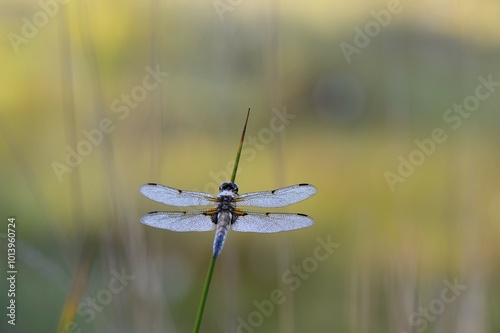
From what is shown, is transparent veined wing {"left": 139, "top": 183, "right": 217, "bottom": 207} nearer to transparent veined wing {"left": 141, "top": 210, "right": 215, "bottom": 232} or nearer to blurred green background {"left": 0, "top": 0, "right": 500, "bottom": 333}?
transparent veined wing {"left": 141, "top": 210, "right": 215, "bottom": 232}

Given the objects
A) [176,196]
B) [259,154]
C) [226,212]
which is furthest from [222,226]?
[259,154]

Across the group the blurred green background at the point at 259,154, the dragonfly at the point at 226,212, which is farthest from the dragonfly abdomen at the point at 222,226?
the blurred green background at the point at 259,154

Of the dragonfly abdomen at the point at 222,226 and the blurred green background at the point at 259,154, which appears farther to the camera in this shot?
the blurred green background at the point at 259,154

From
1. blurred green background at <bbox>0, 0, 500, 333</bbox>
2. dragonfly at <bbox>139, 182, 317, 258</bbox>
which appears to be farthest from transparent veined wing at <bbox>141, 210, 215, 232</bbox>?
blurred green background at <bbox>0, 0, 500, 333</bbox>

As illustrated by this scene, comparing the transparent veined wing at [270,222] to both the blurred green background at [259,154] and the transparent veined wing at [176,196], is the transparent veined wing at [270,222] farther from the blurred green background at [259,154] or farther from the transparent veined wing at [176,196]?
the blurred green background at [259,154]

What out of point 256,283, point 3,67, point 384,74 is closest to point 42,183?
point 3,67

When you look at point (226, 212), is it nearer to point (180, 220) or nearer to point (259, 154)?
point (180, 220)
